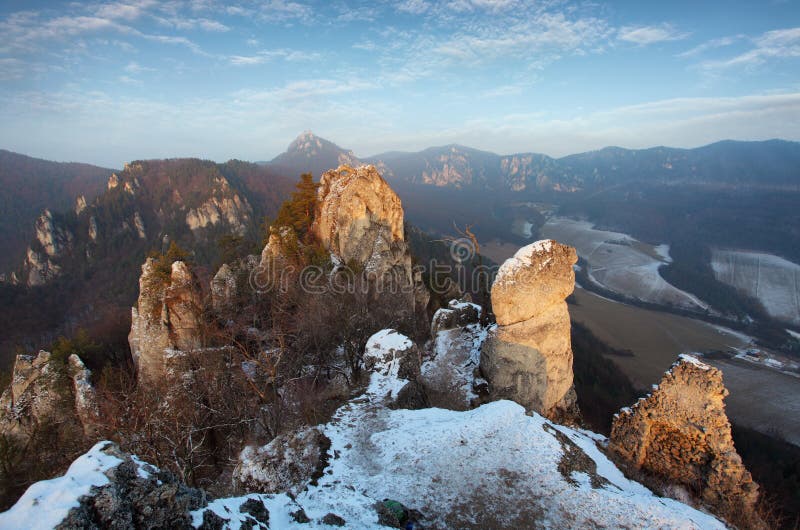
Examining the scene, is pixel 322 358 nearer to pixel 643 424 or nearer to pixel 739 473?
pixel 643 424

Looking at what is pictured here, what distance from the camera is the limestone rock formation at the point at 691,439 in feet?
43.0

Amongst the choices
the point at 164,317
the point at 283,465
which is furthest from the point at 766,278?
the point at 164,317

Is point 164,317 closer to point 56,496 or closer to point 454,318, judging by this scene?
point 454,318

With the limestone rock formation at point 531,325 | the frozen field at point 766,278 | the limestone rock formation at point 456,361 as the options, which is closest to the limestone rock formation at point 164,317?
the limestone rock formation at point 456,361

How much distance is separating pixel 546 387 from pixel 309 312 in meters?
13.1

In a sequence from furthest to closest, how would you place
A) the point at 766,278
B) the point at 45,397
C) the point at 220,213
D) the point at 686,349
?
the point at 766,278, the point at 220,213, the point at 686,349, the point at 45,397

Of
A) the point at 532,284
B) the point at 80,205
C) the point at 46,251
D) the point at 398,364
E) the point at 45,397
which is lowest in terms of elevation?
the point at 45,397

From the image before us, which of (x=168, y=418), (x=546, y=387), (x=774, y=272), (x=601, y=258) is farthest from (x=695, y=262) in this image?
(x=168, y=418)

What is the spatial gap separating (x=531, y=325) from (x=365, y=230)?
22144 millimetres

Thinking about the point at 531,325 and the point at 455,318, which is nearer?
the point at 531,325

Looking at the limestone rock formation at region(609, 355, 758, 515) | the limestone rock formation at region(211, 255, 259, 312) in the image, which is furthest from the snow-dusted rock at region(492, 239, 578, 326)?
the limestone rock formation at region(211, 255, 259, 312)

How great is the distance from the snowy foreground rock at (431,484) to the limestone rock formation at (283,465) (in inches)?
15.4

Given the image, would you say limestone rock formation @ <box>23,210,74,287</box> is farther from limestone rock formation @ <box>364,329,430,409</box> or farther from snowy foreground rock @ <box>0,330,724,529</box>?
snowy foreground rock @ <box>0,330,724,529</box>

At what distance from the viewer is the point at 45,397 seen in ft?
74.1
